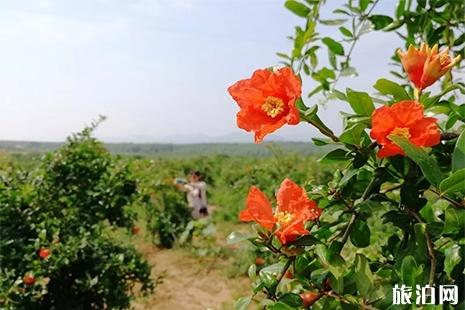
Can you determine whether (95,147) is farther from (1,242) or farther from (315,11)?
(315,11)

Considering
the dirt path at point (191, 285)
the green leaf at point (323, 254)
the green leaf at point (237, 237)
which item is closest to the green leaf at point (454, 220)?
the green leaf at point (323, 254)

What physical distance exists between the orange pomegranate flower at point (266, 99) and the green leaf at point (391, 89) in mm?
120

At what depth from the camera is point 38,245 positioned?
270 cm

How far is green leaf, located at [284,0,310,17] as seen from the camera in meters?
1.25

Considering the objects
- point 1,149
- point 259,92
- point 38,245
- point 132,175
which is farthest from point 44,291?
point 259,92

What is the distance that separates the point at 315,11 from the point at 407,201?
687 mm

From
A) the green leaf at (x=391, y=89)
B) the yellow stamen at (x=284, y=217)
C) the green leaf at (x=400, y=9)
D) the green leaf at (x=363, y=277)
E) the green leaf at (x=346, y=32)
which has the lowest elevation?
the green leaf at (x=363, y=277)

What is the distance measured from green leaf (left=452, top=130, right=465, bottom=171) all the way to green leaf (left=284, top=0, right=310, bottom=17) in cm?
76

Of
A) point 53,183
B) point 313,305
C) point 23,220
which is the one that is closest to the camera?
point 313,305

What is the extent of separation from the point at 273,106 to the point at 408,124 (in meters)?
0.18

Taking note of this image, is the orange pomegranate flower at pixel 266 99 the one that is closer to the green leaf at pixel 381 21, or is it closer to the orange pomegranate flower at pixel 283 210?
the orange pomegranate flower at pixel 283 210

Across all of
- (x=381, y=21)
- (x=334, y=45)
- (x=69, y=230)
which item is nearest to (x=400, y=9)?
(x=381, y=21)

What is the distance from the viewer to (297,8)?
49.1 inches

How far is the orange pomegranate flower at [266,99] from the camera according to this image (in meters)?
Result: 0.63
